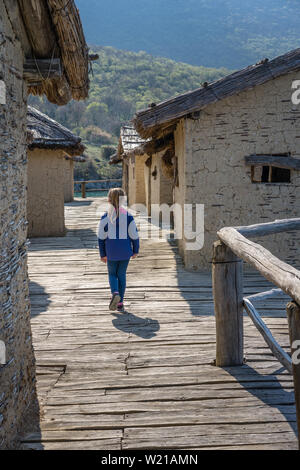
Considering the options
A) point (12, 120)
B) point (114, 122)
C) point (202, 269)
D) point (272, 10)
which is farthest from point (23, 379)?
point (272, 10)

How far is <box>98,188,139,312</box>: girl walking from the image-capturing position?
18.6 feet

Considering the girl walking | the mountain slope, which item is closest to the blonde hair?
the girl walking

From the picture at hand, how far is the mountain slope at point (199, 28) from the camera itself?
11819 cm

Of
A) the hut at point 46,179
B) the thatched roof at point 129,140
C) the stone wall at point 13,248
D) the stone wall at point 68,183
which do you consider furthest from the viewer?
the stone wall at point 68,183

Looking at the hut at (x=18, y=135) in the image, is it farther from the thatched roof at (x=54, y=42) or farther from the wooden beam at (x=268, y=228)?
the wooden beam at (x=268, y=228)

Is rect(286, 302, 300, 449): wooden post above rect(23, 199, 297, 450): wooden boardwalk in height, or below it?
above

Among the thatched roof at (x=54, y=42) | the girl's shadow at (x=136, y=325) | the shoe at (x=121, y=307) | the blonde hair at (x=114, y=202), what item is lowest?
the girl's shadow at (x=136, y=325)

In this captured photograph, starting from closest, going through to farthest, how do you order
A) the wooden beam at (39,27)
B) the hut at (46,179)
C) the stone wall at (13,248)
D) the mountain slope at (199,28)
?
the stone wall at (13,248), the wooden beam at (39,27), the hut at (46,179), the mountain slope at (199,28)

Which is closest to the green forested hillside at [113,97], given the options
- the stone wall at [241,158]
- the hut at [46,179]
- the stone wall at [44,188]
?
the hut at [46,179]

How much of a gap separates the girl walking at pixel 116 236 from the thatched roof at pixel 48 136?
5636mm

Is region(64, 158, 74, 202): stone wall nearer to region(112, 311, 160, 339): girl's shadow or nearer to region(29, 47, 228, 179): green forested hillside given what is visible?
region(112, 311, 160, 339): girl's shadow

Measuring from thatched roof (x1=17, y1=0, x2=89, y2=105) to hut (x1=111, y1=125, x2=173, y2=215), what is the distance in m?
6.50

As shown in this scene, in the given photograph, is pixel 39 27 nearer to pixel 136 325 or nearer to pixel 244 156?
pixel 136 325

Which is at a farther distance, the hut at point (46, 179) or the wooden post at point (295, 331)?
the hut at point (46, 179)
